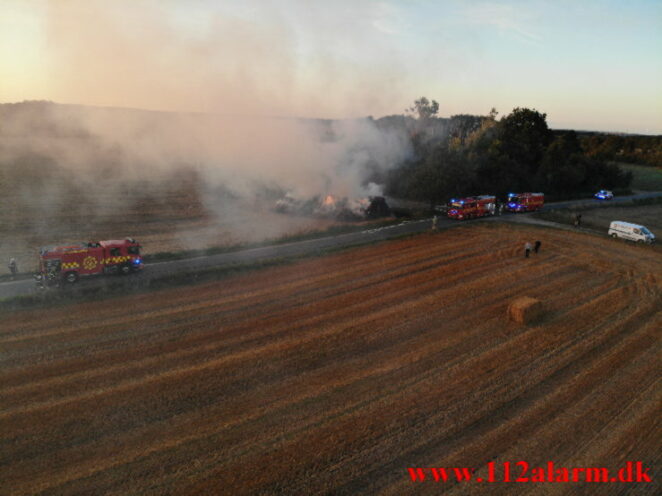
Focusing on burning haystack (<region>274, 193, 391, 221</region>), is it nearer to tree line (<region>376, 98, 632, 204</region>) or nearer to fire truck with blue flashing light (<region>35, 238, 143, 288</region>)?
tree line (<region>376, 98, 632, 204</region>)

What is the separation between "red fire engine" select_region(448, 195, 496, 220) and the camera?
3897cm

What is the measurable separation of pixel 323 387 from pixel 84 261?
16689 mm

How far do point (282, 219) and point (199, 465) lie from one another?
3258cm

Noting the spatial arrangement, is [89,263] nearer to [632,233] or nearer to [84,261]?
[84,261]

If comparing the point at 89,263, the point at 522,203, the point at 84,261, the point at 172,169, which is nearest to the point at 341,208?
the point at 522,203

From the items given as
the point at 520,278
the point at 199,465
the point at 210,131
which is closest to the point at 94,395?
the point at 199,465

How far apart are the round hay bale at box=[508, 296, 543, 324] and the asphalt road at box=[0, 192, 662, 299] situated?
13841 millimetres

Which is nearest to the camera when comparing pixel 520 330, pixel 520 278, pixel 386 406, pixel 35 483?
pixel 35 483

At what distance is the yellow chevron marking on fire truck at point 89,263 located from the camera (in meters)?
21.5

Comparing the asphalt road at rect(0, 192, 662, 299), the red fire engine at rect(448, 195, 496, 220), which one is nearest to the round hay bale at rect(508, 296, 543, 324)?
the asphalt road at rect(0, 192, 662, 299)

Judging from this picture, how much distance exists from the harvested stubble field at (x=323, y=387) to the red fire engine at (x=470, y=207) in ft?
60.6

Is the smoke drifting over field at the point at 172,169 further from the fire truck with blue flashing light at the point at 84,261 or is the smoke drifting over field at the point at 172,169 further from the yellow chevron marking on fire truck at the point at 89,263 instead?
the yellow chevron marking on fire truck at the point at 89,263

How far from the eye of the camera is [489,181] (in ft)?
167

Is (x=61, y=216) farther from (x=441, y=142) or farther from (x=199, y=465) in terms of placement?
(x=441, y=142)
